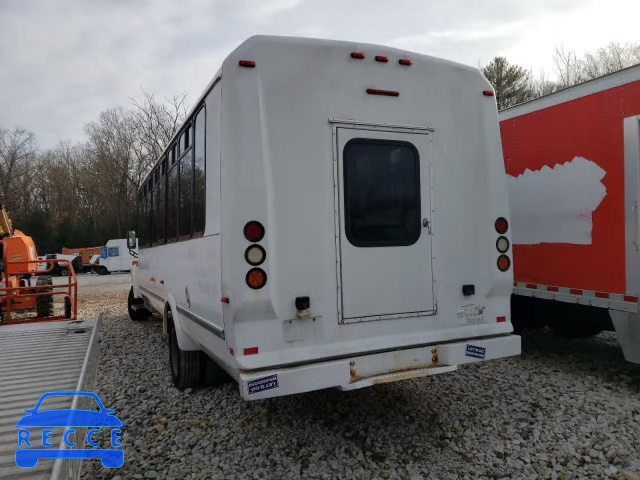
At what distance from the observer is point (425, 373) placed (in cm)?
364


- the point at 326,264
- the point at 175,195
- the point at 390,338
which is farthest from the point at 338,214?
the point at 175,195

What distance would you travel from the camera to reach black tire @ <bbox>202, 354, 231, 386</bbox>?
503 cm

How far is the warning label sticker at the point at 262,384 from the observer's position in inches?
122

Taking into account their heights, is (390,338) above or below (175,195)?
below

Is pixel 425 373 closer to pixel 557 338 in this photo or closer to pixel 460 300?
pixel 460 300

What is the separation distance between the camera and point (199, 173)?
13.2 feet

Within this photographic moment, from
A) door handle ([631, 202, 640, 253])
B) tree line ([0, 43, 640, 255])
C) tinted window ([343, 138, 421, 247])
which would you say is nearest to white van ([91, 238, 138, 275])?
tree line ([0, 43, 640, 255])

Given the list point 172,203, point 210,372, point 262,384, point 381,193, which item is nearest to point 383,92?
point 381,193

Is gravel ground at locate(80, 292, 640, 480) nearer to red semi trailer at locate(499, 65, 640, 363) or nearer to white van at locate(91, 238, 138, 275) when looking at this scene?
red semi trailer at locate(499, 65, 640, 363)

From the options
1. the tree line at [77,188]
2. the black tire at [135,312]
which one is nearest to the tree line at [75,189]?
the tree line at [77,188]

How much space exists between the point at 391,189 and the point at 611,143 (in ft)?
8.62

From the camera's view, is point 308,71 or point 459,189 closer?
point 308,71

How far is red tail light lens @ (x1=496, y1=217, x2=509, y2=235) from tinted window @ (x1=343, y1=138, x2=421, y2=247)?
78 cm

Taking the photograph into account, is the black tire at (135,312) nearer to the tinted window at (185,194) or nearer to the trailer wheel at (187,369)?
the trailer wheel at (187,369)
